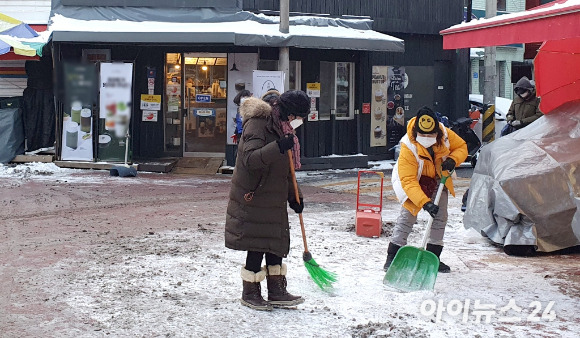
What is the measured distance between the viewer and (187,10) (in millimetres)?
17234

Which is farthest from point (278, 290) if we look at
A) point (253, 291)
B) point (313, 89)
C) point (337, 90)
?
point (337, 90)

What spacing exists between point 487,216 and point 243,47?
Answer: 9.07 meters

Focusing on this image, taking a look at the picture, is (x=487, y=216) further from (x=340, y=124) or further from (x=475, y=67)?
(x=475, y=67)

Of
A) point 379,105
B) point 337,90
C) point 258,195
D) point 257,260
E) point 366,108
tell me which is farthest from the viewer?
point 379,105

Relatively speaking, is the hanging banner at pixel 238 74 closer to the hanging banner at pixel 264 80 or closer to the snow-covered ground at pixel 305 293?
the hanging banner at pixel 264 80

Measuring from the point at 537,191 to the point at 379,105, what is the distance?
11.4 meters

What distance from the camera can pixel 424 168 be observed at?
299 inches

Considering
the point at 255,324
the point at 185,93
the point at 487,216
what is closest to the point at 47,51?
the point at 185,93

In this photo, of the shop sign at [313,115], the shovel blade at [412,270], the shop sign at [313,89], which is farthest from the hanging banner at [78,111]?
the shovel blade at [412,270]

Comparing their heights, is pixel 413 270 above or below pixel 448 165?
below

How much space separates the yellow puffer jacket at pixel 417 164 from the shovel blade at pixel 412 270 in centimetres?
46

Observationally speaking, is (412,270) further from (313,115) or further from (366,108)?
(366,108)

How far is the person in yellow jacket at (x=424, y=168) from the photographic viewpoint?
293 inches

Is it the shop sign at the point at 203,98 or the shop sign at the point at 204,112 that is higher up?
the shop sign at the point at 203,98
